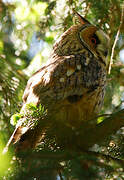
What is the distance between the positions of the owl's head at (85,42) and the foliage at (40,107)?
0.34m

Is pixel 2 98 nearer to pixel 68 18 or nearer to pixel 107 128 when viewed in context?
pixel 68 18

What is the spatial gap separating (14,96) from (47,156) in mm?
1607

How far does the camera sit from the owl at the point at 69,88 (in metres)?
2.25

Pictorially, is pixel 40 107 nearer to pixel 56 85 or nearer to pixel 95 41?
pixel 56 85

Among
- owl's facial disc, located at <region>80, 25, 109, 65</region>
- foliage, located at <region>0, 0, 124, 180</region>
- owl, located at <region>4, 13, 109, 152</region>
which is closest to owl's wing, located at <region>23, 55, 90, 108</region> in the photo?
owl, located at <region>4, 13, 109, 152</region>

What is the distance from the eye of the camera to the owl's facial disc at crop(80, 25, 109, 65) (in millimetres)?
2957

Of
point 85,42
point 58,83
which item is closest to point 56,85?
point 58,83

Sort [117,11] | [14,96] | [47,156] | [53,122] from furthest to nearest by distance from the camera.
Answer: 1. [117,11]
2. [14,96]
3. [53,122]
4. [47,156]

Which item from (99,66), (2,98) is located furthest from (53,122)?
(2,98)

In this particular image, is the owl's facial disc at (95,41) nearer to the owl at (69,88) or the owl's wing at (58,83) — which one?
the owl at (69,88)

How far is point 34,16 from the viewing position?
5.23m

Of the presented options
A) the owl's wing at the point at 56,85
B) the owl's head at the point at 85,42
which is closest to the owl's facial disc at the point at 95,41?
the owl's head at the point at 85,42

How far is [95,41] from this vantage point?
3.03 metres

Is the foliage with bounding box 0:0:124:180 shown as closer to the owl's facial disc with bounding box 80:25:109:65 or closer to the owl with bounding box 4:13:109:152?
the owl with bounding box 4:13:109:152
